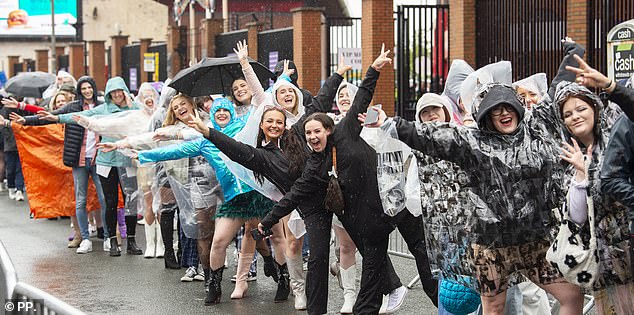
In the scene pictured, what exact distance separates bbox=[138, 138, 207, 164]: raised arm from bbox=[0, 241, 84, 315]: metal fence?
3695mm

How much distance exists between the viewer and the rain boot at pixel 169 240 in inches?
485

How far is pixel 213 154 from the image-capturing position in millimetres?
10062

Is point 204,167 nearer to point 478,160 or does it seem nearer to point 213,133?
point 213,133

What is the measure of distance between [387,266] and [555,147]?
8.56 feet

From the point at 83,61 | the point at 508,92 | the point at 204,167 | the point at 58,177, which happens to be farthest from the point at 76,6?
the point at 508,92

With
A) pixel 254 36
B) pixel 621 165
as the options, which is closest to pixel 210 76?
pixel 621 165

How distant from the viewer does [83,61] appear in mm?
51375

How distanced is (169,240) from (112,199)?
1.49 meters

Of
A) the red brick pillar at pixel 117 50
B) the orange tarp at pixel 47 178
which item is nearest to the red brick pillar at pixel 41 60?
the red brick pillar at pixel 117 50

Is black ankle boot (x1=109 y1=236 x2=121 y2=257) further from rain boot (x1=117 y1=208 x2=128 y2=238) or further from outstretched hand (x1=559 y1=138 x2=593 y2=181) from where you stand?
outstretched hand (x1=559 y1=138 x2=593 y2=181)

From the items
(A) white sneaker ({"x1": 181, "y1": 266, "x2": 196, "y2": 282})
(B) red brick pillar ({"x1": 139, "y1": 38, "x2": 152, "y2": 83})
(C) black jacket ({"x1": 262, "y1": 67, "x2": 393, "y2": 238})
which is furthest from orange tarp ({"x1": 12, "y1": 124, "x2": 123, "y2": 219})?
(B) red brick pillar ({"x1": 139, "y1": 38, "x2": 152, "y2": 83})

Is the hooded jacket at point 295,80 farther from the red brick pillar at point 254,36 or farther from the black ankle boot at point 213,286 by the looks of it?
the red brick pillar at point 254,36

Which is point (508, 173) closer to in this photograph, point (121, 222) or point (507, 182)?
point (507, 182)

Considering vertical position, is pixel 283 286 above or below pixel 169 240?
below
